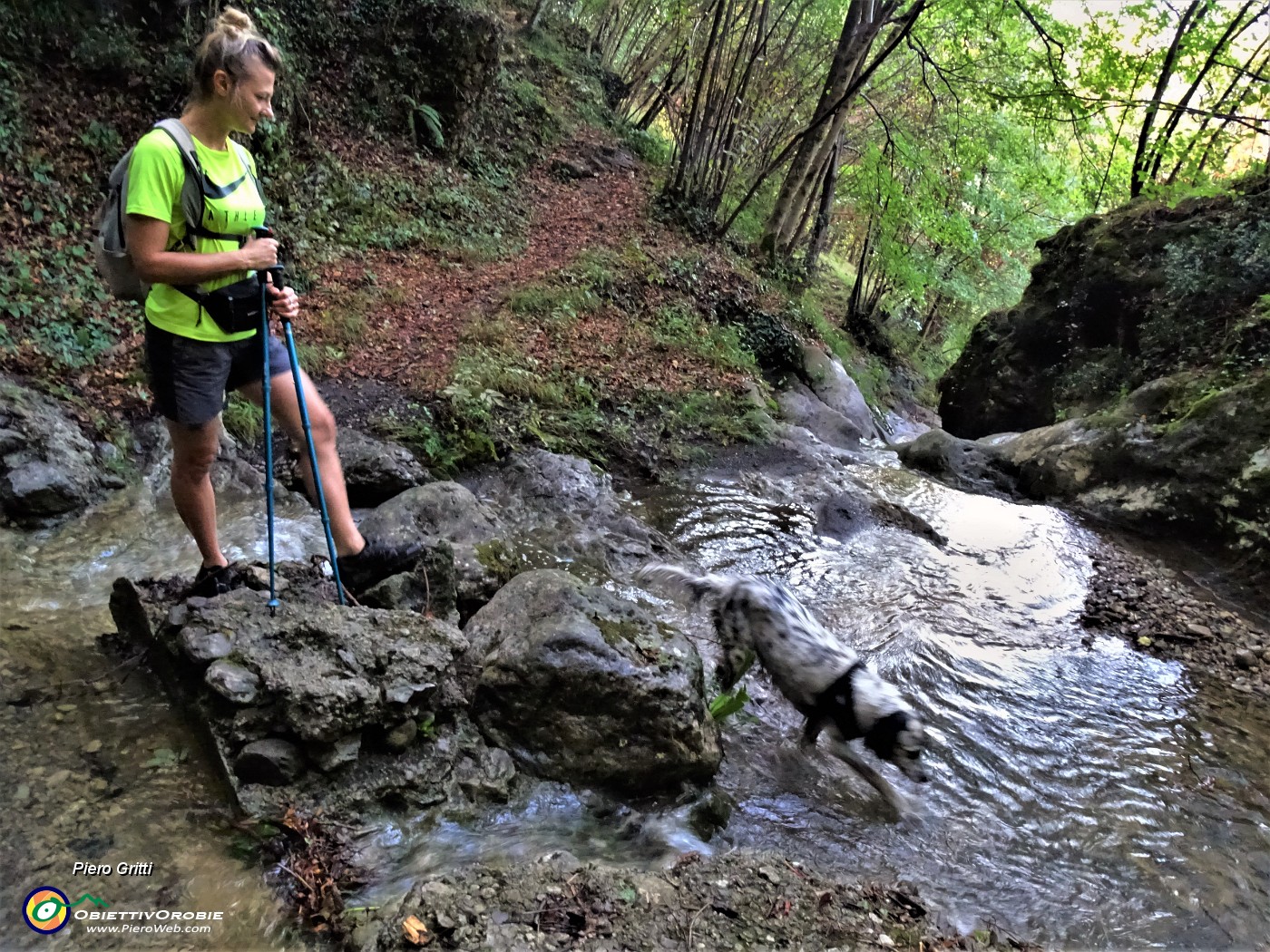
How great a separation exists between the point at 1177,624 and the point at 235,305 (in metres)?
6.85

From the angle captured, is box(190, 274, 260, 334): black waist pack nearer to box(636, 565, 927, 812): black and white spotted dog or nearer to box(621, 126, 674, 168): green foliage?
box(636, 565, 927, 812): black and white spotted dog

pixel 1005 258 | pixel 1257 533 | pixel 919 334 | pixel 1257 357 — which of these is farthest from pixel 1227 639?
pixel 919 334

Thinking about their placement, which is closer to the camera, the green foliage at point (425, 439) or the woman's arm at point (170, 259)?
the woman's arm at point (170, 259)

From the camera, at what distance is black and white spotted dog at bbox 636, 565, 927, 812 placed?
3.61m

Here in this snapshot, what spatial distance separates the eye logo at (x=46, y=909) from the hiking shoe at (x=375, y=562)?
1.51 meters

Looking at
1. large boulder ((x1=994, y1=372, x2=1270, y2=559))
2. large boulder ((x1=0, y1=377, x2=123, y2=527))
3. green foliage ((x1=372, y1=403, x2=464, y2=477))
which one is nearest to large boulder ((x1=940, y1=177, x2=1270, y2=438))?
large boulder ((x1=994, y1=372, x2=1270, y2=559))

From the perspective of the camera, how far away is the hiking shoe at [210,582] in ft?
10.4

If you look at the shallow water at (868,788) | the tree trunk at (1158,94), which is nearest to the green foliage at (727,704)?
the shallow water at (868,788)

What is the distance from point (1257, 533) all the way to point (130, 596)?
28.6 ft

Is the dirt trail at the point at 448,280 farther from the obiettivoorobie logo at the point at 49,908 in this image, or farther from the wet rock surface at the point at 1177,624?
the wet rock surface at the point at 1177,624

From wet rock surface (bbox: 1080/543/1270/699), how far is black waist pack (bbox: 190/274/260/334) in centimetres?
616

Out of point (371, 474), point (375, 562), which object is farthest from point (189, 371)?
point (371, 474)

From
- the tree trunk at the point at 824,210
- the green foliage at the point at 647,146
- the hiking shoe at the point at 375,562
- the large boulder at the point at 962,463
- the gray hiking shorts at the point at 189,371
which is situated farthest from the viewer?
the green foliage at the point at 647,146

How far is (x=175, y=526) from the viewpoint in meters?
4.43
